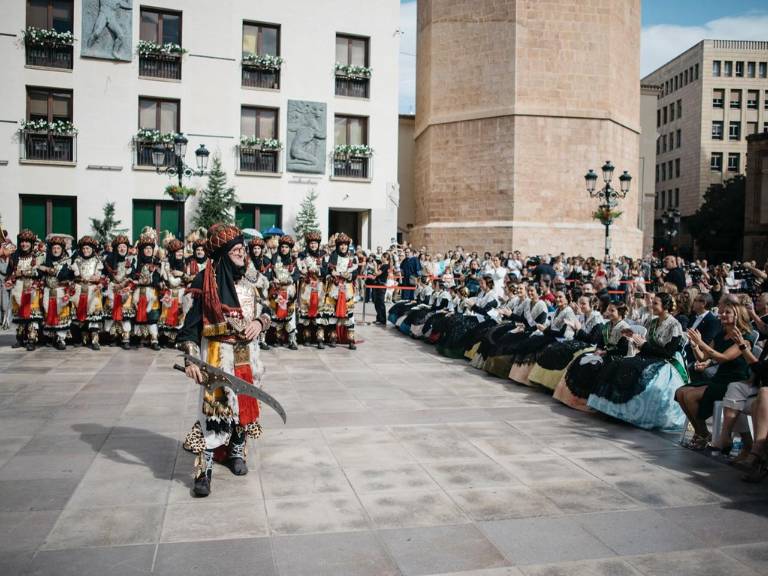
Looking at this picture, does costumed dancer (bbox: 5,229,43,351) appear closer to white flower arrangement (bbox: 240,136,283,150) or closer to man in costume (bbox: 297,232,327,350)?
man in costume (bbox: 297,232,327,350)

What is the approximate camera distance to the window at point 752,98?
65.4 metres

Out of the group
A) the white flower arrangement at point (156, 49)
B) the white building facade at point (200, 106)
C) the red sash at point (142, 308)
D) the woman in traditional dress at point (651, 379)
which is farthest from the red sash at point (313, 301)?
the white flower arrangement at point (156, 49)

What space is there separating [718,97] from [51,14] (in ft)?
197

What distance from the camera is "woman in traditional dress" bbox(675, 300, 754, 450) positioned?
664cm

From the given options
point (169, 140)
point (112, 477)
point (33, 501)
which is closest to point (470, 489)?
point (112, 477)

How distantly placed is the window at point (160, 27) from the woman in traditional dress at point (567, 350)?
20840mm

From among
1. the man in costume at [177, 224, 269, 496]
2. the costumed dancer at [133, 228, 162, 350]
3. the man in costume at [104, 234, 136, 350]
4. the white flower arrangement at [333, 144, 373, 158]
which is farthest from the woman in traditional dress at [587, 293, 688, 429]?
the white flower arrangement at [333, 144, 373, 158]

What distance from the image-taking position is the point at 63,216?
→ 24.4 meters

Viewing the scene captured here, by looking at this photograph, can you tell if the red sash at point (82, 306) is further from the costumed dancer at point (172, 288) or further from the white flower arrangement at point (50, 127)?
the white flower arrangement at point (50, 127)

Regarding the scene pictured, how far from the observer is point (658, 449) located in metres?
6.83

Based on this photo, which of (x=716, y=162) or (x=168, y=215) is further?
(x=716, y=162)

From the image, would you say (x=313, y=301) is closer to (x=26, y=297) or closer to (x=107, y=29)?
(x=26, y=297)

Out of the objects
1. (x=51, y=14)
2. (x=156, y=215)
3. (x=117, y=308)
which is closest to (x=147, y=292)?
(x=117, y=308)

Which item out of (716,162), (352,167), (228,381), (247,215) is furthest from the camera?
(716,162)
